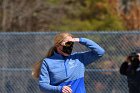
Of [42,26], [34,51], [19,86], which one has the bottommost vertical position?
[42,26]

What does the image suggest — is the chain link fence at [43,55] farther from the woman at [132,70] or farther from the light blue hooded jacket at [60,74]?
the light blue hooded jacket at [60,74]

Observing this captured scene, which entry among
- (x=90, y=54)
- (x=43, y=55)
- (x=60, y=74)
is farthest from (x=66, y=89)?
(x=43, y=55)

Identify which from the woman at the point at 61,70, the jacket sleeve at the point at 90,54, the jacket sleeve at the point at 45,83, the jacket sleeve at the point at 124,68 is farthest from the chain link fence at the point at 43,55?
the jacket sleeve at the point at 45,83

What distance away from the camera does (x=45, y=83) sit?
258 inches

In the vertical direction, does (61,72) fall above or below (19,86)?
above

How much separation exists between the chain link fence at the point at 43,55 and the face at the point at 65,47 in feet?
7.75

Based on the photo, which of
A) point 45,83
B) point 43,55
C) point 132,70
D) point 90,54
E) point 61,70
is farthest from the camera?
point 43,55

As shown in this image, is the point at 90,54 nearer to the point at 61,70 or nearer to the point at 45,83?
the point at 61,70

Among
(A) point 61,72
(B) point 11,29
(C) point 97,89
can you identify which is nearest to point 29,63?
(C) point 97,89

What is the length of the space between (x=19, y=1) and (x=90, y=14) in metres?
2.90

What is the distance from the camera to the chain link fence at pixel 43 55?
898 cm

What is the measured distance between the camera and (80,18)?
20281 mm

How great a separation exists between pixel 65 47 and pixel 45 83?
51 cm

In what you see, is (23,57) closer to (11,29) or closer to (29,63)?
(29,63)
